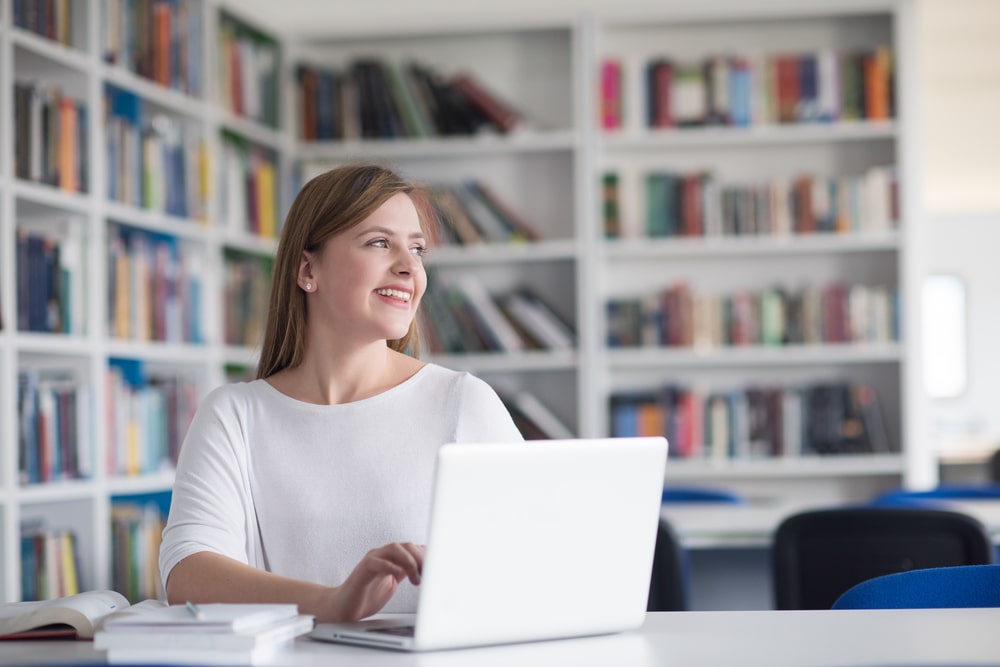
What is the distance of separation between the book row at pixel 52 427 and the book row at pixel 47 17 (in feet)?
2.96

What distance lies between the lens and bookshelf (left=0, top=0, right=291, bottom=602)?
3.37 meters

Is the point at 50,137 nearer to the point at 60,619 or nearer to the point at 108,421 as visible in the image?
the point at 108,421

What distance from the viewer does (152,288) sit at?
4020mm

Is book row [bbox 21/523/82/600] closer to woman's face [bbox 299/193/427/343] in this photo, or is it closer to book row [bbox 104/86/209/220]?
book row [bbox 104/86/209/220]

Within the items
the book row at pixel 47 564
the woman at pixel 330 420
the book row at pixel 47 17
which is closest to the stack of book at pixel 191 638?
the woman at pixel 330 420

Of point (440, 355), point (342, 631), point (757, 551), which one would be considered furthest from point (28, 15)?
point (342, 631)

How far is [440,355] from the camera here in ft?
16.1

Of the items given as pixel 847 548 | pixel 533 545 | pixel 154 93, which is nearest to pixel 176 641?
pixel 533 545

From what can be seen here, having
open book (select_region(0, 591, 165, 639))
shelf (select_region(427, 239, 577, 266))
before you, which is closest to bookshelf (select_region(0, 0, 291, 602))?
shelf (select_region(427, 239, 577, 266))

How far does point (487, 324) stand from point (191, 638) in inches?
146

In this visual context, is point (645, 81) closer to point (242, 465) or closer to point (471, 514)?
point (242, 465)

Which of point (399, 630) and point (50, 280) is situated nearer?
point (399, 630)

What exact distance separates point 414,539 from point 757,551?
5.61ft

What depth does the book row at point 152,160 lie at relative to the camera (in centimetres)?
383
